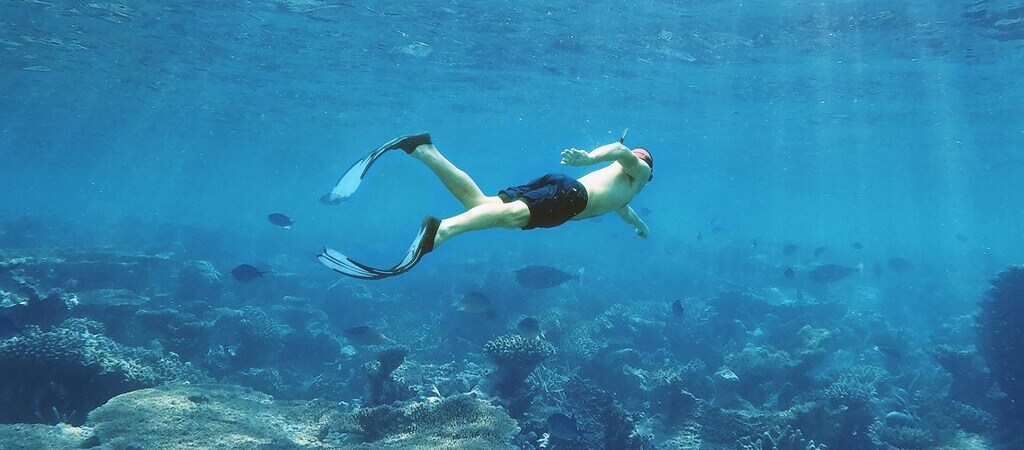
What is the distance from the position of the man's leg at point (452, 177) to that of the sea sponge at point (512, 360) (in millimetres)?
4823

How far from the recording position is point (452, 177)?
5.21m

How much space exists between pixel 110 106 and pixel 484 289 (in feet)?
94.1

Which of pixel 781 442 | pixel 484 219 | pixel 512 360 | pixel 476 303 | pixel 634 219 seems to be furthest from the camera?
pixel 476 303

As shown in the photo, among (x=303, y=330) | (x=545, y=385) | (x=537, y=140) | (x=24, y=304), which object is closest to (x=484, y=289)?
(x=303, y=330)

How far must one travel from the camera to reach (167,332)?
13.1 m

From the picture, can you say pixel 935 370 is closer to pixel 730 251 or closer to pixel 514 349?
pixel 514 349

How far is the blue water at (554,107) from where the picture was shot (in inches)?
657

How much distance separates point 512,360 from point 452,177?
17.0 ft

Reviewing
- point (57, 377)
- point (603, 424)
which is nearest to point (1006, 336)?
point (603, 424)

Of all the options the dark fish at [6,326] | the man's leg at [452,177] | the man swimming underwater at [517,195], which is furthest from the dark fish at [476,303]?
the dark fish at [6,326]

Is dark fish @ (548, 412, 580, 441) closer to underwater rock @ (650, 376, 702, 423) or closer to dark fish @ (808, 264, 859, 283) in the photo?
underwater rock @ (650, 376, 702, 423)

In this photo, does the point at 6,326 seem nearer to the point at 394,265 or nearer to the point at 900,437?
the point at 394,265

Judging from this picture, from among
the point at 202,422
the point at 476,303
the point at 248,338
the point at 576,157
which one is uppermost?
the point at 576,157

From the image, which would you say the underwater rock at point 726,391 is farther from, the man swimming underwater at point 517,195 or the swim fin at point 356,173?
the swim fin at point 356,173
